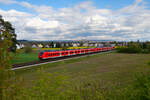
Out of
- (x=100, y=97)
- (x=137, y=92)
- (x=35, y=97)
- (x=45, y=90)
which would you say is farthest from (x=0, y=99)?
(x=137, y=92)

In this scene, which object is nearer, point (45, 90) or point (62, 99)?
point (45, 90)

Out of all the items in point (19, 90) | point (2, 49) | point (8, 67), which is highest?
point (2, 49)

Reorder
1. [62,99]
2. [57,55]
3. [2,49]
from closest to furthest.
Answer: [2,49] → [62,99] → [57,55]

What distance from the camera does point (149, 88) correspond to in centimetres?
549

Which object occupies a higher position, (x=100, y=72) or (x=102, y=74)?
(x=102, y=74)

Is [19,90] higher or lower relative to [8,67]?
lower

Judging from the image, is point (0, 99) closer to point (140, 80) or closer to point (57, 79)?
point (57, 79)

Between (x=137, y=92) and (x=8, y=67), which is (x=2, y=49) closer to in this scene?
(x=8, y=67)

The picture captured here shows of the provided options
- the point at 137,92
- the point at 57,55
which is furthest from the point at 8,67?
the point at 57,55

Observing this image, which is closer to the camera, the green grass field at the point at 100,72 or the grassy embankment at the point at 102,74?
the grassy embankment at the point at 102,74

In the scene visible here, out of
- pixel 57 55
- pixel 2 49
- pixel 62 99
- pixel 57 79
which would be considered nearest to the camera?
pixel 2 49

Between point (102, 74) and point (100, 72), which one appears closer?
point (102, 74)

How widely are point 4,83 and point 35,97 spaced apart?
96.1 inches

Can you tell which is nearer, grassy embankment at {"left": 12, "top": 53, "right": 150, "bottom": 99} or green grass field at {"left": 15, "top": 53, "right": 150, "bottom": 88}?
grassy embankment at {"left": 12, "top": 53, "right": 150, "bottom": 99}
